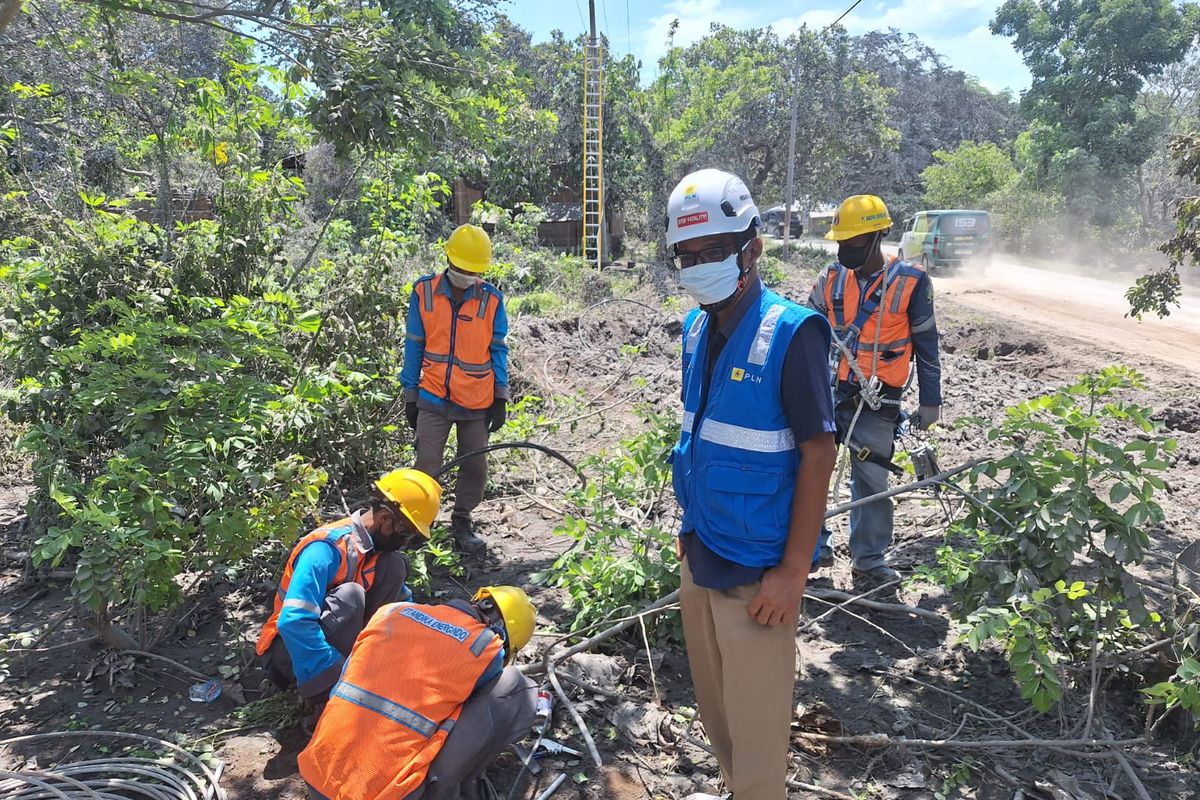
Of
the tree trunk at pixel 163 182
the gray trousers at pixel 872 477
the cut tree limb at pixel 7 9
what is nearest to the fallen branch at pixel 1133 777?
the gray trousers at pixel 872 477

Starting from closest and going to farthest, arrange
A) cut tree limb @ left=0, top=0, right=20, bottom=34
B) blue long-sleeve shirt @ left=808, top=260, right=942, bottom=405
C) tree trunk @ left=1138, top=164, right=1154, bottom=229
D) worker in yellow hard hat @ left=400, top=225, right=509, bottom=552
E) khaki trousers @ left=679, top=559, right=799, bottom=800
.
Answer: khaki trousers @ left=679, top=559, right=799, bottom=800 < cut tree limb @ left=0, top=0, right=20, bottom=34 < blue long-sleeve shirt @ left=808, top=260, right=942, bottom=405 < worker in yellow hard hat @ left=400, top=225, right=509, bottom=552 < tree trunk @ left=1138, top=164, right=1154, bottom=229

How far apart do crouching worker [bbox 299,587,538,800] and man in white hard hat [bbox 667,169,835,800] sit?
2.51 ft

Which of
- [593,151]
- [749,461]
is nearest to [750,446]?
[749,461]

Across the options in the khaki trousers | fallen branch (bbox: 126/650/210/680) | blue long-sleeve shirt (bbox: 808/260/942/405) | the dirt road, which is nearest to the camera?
the khaki trousers

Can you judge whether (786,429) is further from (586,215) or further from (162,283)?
(586,215)

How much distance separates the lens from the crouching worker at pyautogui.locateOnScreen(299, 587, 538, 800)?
2.24 meters

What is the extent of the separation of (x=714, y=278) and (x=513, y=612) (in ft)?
4.76

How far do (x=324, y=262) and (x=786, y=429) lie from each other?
453 centimetres

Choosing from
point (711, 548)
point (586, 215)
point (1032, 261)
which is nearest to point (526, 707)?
point (711, 548)

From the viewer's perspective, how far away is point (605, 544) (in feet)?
12.2

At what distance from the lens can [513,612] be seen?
284 cm

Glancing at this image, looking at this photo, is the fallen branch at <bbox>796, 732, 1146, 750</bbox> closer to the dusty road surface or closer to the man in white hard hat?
the man in white hard hat

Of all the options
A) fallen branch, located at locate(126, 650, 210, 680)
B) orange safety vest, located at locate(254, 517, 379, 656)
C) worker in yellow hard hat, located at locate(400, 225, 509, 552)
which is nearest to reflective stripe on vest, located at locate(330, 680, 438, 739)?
orange safety vest, located at locate(254, 517, 379, 656)

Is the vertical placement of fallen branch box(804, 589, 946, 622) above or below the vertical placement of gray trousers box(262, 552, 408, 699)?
below
